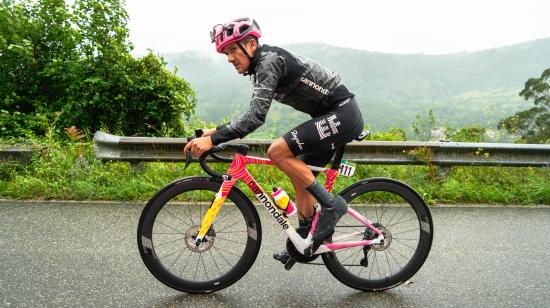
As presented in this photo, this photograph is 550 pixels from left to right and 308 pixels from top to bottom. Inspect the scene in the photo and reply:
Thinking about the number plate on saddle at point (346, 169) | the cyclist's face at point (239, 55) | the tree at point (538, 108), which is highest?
the cyclist's face at point (239, 55)

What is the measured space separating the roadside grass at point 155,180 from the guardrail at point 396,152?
0.85 ft

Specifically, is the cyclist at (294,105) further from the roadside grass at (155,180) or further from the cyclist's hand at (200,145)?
the roadside grass at (155,180)

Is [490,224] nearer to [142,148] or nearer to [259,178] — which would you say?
[259,178]

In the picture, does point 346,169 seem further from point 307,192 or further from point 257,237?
point 257,237

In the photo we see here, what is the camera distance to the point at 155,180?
18.7 ft

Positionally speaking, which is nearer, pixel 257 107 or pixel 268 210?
pixel 257 107

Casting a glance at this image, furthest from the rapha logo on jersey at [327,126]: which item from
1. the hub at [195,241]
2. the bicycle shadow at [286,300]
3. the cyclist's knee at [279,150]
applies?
the bicycle shadow at [286,300]

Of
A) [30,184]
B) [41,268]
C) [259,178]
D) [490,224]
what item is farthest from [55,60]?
[490,224]

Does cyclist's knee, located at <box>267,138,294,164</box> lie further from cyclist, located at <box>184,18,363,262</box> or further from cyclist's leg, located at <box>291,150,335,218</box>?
cyclist's leg, located at <box>291,150,335,218</box>

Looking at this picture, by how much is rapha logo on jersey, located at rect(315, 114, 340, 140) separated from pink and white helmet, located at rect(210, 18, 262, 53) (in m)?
0.76

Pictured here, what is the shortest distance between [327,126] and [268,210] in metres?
0.79

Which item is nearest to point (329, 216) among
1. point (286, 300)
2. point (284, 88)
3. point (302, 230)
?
point (302, 230)

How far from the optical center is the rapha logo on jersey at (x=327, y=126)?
2971mm

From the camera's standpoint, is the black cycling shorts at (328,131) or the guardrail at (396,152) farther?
the guardrail at (396,152)
